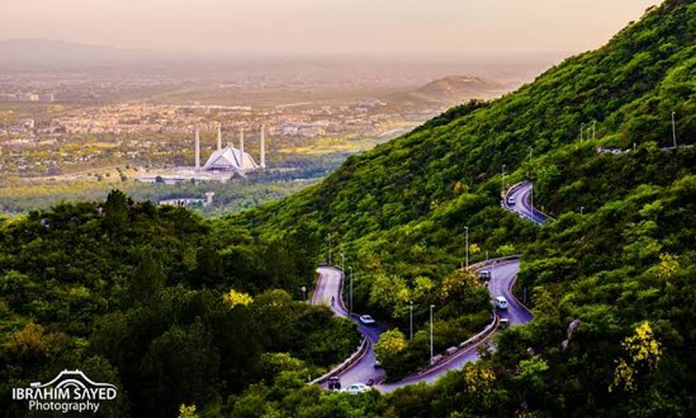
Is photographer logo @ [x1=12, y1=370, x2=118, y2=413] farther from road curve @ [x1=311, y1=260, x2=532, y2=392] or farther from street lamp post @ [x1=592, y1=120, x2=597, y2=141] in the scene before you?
street lamp post @ [x1=592, y1=120, x2=597, y2=141]

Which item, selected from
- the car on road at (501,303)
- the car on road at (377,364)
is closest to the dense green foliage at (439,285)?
the car on road at (501,303)

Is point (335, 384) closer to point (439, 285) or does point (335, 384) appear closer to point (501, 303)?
point (501, 303)

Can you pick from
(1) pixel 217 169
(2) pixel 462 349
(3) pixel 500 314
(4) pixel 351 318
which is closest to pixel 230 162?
(1) pixel 217 169

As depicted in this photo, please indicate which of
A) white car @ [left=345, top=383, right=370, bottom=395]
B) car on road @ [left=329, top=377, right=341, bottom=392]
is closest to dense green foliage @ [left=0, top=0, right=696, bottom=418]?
white car @ [left=345, top=383, right=370, bottom=395]

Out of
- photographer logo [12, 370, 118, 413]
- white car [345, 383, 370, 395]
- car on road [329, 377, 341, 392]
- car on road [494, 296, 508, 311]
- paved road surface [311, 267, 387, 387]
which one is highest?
car on road [494, 296, 508, 311]

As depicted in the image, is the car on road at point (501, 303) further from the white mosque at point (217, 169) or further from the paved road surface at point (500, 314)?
the white mosque at point (217, 169)

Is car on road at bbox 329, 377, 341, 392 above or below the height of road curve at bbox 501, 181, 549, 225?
below

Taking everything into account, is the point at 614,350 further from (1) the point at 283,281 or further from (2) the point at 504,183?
(2) the point at 504,183
